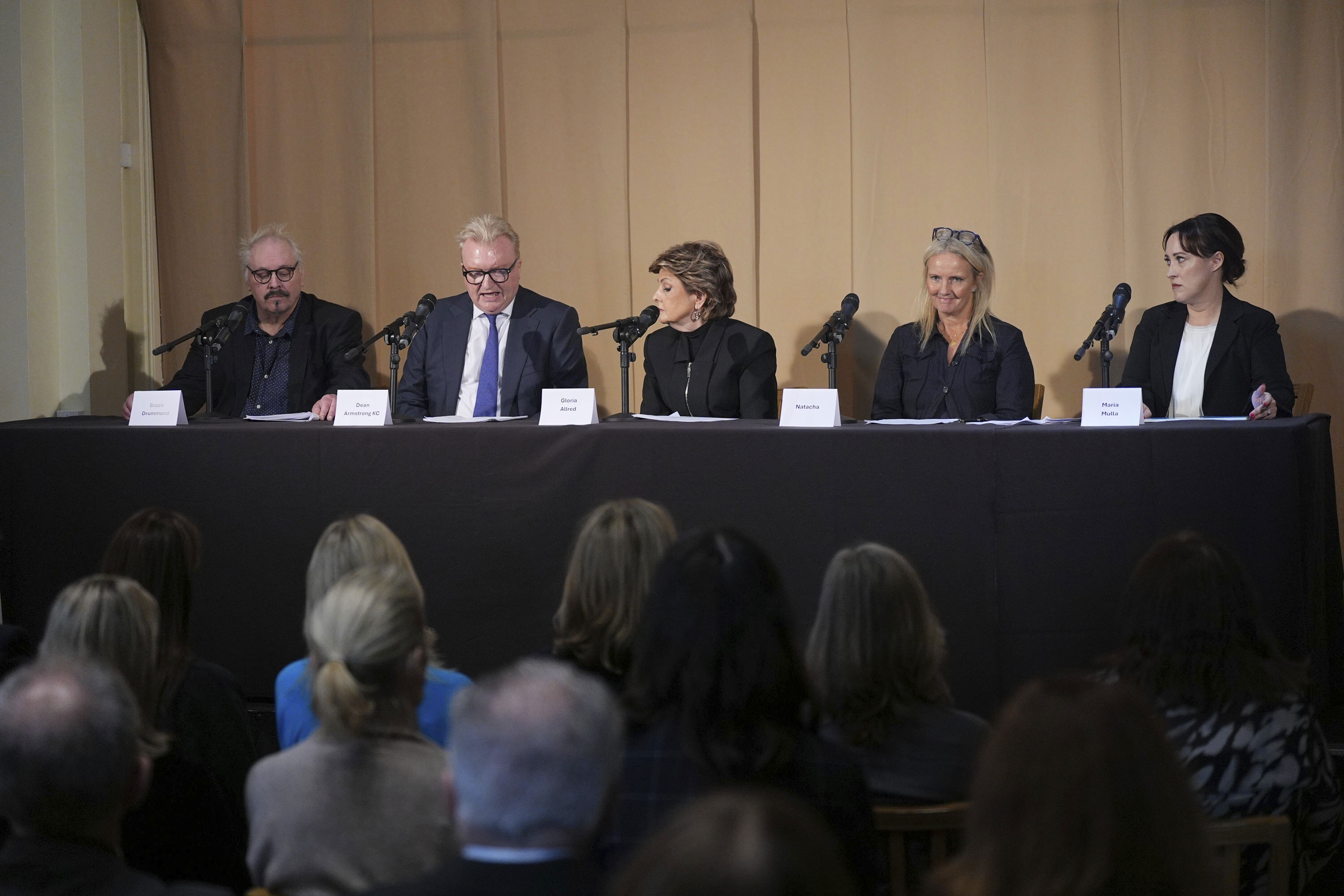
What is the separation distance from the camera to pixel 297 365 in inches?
160

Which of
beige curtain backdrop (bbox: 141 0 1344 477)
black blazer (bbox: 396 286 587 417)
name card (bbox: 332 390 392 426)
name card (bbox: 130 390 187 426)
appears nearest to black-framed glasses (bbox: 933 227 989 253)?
beige curtain backdrop (bbox: 141 0 1344 477)

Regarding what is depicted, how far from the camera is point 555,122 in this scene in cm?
487

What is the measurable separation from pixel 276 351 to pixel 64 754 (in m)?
3.09

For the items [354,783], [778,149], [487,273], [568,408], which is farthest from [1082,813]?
[778,149]

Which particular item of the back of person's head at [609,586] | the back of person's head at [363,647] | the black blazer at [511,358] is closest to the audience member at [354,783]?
the back of person's head at [363,647]

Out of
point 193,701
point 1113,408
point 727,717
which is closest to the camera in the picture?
point 727,717

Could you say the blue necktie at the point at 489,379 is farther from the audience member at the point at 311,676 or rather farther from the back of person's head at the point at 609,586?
the back of person's head at the point at 609,586

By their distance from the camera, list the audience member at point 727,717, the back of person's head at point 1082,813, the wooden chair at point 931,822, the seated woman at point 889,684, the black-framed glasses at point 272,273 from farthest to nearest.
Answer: the black-framed glasses at point 272,273
the seated woman at point 889,684
the wooden chair at point 931,822
the audience member at point 727,717
the back of person's head at point 1082,813

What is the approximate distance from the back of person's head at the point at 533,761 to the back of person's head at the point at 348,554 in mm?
970

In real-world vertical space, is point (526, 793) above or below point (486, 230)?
below

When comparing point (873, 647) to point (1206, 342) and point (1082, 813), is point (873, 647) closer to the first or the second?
point (1082, 813)

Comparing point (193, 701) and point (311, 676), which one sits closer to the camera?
point (311, 676)

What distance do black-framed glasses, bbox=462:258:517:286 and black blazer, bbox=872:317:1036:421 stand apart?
1.20 m

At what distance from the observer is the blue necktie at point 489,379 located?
3934 mm
